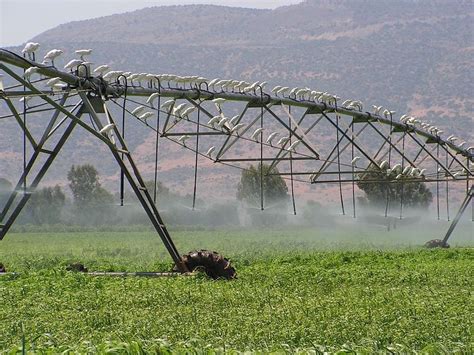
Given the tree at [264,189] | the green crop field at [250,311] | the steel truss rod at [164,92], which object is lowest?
the green crop field at [250,311]

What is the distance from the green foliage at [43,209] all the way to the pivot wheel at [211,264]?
55674 millimetres

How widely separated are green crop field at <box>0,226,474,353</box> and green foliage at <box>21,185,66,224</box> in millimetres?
52843

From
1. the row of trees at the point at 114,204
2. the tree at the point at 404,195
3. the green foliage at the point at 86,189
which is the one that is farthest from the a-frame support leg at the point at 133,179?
the tree at the point at 404,195

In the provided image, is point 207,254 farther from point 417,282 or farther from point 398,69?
point 398,69

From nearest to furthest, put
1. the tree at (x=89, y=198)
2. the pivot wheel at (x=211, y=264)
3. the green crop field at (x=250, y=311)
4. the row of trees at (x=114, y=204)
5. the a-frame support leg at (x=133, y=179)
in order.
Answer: the green crop field at (x=250, y=311) → the a-frame support leg at (x=133, y=179) → the pivot wheel at (x=211, y=264) → the row of trees at (x=114, y=204) → the tree at (x=89, y=198)

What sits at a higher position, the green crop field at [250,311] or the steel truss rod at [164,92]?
the steel truss rod at [164,92]

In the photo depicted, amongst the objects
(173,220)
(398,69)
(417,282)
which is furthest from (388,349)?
(398,69)

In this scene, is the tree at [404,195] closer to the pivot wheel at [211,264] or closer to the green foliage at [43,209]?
the green foliage at [43,209]

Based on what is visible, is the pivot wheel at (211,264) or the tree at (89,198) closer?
the pivot wheel at (211,264)

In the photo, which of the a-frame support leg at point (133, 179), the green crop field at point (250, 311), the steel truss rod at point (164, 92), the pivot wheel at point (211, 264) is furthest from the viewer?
the pivot wheel at point (211, 264)

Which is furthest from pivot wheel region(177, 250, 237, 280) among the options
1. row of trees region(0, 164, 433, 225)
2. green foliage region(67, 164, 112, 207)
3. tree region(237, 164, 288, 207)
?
green foliage region(67, 164, 112, 207)

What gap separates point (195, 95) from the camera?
86.6 feet

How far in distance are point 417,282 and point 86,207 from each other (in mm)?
59863

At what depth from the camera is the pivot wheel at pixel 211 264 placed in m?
22.3
